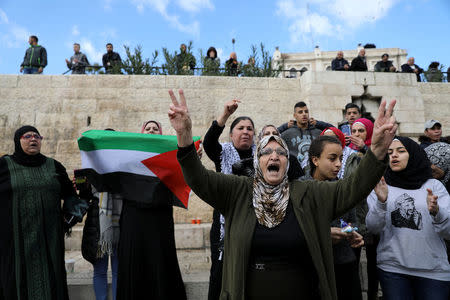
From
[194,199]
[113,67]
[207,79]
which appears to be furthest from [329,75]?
[113,67]

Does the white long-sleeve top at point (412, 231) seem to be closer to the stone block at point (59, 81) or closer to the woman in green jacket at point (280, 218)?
the woman in green jacket at point (280, 218)

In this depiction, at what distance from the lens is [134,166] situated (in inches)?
136

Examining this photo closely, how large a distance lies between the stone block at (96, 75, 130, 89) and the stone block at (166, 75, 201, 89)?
3.49 feet

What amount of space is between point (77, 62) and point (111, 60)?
87 cm

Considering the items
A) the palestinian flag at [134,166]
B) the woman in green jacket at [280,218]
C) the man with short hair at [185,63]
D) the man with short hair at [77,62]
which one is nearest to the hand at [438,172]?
the woman in green jacket at [280,218]

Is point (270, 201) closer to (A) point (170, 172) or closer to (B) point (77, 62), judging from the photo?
(A) point (170, 172)

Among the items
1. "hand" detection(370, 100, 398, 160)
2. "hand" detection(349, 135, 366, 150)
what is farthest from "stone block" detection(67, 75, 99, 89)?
"hand" detection(370, 100, 398, 160)

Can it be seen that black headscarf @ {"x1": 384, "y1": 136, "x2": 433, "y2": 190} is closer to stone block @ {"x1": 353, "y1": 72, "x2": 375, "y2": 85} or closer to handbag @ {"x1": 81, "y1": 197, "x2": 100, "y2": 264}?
handbag @ {"x1": 81, "y1": 197, "x2": 100, "y2": 264}

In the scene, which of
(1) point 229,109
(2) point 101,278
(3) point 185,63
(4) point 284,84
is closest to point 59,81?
(3) point 185,63

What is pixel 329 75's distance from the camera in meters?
8.27

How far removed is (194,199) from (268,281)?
574cm

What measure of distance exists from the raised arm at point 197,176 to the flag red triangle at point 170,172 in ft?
4.52

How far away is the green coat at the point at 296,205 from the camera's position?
69.4 inches

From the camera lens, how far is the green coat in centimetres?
176
